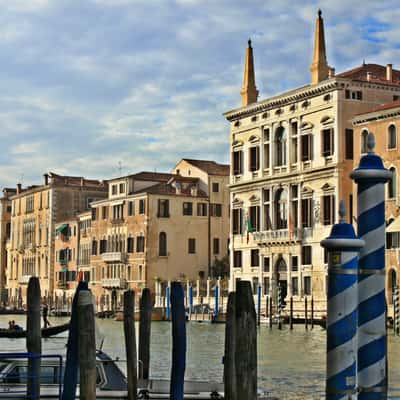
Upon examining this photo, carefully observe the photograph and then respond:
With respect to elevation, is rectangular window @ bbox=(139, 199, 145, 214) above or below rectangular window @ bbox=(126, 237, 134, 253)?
above

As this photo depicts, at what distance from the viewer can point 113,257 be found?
49.2 metres

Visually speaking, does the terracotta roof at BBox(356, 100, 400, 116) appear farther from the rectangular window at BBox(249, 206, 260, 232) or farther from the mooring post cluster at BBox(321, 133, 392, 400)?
the mooring post cluster at BBox(321, 133, 392, 400)

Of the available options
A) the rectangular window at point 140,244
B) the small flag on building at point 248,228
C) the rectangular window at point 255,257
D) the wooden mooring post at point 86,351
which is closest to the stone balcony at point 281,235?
the small flag on building at point 248,228

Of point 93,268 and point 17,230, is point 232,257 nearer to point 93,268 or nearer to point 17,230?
point 93,268

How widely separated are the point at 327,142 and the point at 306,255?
446cm

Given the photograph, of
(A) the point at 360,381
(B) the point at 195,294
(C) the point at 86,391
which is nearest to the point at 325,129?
(B) the point at 195,294

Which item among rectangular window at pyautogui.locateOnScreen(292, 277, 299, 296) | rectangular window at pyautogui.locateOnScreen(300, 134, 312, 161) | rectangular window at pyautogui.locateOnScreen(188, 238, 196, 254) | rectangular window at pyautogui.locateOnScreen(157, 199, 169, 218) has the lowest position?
rectangular window at pyautogui.locateOnScreen(292, 277, 299, 296)

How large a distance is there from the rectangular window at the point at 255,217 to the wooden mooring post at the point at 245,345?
33193 mm

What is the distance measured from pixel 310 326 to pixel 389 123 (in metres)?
7.33

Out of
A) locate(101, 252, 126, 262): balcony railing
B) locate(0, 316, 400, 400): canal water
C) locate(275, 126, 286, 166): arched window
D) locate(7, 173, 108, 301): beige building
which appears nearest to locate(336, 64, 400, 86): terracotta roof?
locate(275, 126, 286, 166): arched window

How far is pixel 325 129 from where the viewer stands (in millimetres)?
35312

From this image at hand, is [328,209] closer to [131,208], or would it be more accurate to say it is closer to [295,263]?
[295,263]

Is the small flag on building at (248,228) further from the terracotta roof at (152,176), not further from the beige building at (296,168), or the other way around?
the terracotta roof at (152,176)

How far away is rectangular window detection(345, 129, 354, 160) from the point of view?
114 ft
